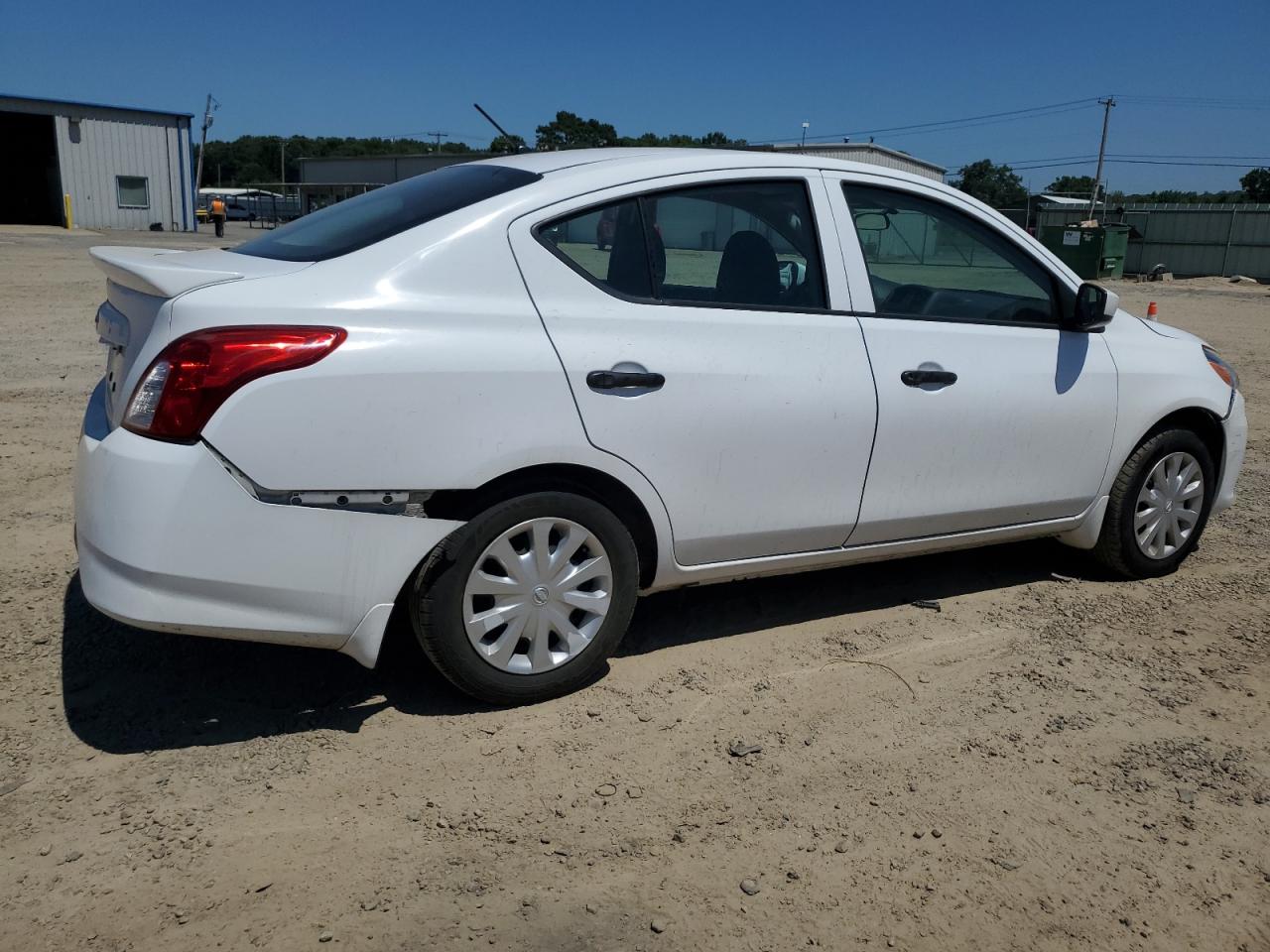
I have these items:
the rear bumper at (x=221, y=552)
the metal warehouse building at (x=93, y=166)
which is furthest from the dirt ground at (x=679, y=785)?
the metal warehouse building at (x=93, y=166)

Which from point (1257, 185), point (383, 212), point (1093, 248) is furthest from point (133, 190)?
point (1257, 185)

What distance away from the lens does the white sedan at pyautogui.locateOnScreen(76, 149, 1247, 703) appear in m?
2.93

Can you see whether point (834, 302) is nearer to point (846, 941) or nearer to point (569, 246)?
point (569, 246)

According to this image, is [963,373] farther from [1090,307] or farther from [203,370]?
[203,370]

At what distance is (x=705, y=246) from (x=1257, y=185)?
89.7m

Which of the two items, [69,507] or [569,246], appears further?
[69,507]

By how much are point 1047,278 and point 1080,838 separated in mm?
2390

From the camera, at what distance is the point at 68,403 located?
748cm

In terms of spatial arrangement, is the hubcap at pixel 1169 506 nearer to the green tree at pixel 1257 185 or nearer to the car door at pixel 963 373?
the car door at pixel 963 373

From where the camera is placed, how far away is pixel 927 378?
399 centimetres

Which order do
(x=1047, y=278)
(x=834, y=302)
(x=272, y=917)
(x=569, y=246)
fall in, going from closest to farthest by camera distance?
1. (x=272, y=917)
2. (x=569, y=246)
3. (x=834, y=302)
4. (x=1047, y=278)

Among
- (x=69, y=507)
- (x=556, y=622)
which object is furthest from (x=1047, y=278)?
(x=69, y=507)

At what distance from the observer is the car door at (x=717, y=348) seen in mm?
3379

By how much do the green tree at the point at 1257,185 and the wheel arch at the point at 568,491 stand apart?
86.8 metres
